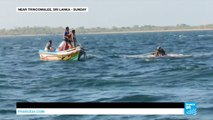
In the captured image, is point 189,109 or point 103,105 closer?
point 103,105

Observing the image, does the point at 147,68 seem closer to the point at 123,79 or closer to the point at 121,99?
the point at 123,79

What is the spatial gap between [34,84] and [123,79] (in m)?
3.77

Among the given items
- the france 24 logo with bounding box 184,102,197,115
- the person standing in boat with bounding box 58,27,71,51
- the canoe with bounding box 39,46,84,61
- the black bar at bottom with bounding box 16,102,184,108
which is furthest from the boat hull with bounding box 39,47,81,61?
the france 24 logo with bounding box 184,102,197,115

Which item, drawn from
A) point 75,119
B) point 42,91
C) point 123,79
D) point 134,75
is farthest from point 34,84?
point 75,119

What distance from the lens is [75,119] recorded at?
10.0 metres

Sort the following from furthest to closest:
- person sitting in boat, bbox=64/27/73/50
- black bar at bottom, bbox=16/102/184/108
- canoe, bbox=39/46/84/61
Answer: canoe, bbox=39/46/84/61
person sitting in boat, bbox=64/27/73/50
black bar at bottom, bbox=16/102/184/108

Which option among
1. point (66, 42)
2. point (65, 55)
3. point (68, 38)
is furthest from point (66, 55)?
point (68, 38)

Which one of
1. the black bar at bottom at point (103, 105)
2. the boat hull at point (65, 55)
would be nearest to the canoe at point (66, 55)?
the boat hull at point (65, 55)

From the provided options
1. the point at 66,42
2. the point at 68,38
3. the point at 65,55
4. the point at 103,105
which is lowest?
the point at 65,55

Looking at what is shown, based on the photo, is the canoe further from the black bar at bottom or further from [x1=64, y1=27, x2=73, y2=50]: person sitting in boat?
the black bar at bottom

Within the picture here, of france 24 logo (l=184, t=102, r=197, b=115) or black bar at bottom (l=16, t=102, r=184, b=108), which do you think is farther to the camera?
france 24 logo (l=184, t=102, r=197, b=115)

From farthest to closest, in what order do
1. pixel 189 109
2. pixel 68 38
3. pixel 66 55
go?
pixel 66 55, pixel 68 38, pixel 189 109

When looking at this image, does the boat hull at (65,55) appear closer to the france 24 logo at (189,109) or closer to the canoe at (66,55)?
the canoe at (66,55)

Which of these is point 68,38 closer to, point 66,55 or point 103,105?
point 66,55
